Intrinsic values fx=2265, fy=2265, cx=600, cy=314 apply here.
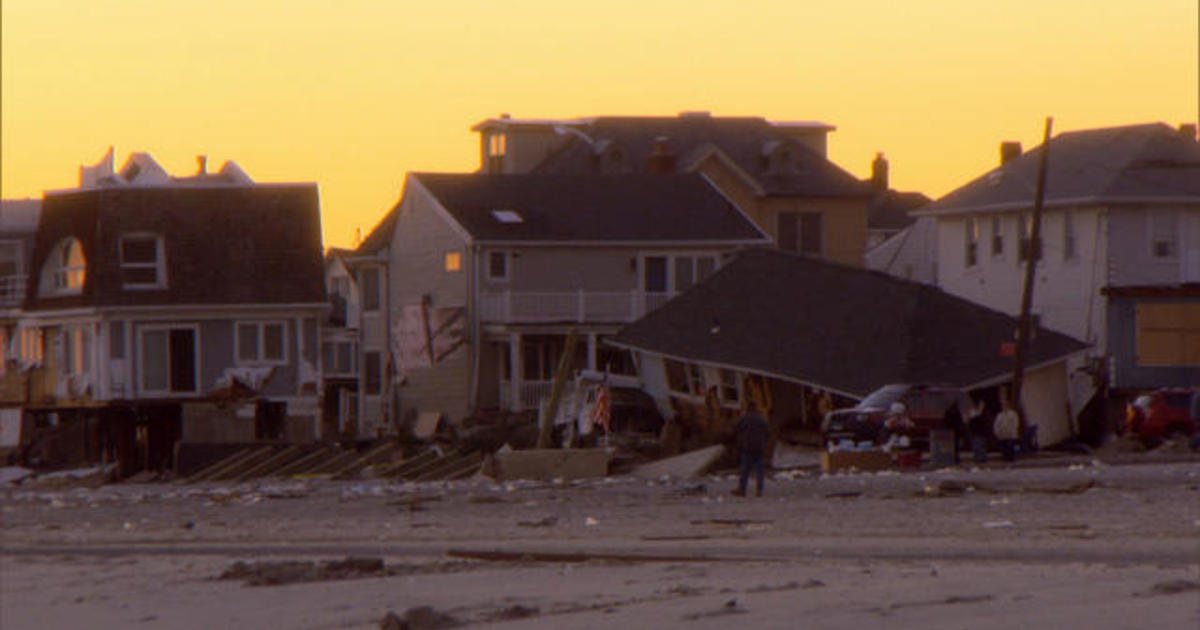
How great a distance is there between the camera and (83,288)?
65.9 m

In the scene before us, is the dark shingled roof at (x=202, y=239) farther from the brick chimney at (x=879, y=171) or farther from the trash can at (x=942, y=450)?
the brick chimney at (x=879, y=171)

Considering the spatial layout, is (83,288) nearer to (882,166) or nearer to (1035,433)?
(1035,433)

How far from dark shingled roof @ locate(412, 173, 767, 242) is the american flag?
11.3 meters

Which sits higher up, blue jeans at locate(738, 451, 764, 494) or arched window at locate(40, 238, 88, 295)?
arched window at locate(40, 238, 88, 295)

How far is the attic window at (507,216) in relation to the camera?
68.9 m

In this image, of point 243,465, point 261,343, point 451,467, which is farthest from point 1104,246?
point 261,343

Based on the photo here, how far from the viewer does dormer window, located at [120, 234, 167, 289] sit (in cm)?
6625

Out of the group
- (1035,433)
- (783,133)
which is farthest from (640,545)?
(783,133)

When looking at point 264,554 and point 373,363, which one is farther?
point 373,363

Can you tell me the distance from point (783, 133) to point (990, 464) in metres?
46.1

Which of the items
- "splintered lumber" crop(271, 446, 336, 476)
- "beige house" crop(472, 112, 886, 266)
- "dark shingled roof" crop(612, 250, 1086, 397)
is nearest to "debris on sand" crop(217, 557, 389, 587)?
"dark shingled roof" crop(612, 250, 1086, 397)

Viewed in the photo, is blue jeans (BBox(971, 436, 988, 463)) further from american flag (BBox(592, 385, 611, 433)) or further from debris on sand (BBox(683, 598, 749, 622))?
debris on sand (BBox(683, 598, 749, 622))

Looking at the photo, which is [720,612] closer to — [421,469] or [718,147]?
[421,469]

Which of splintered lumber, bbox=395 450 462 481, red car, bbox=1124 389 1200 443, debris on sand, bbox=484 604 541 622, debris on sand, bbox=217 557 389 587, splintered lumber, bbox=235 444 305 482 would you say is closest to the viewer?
debris on sand, bbox=484 604 541 622
